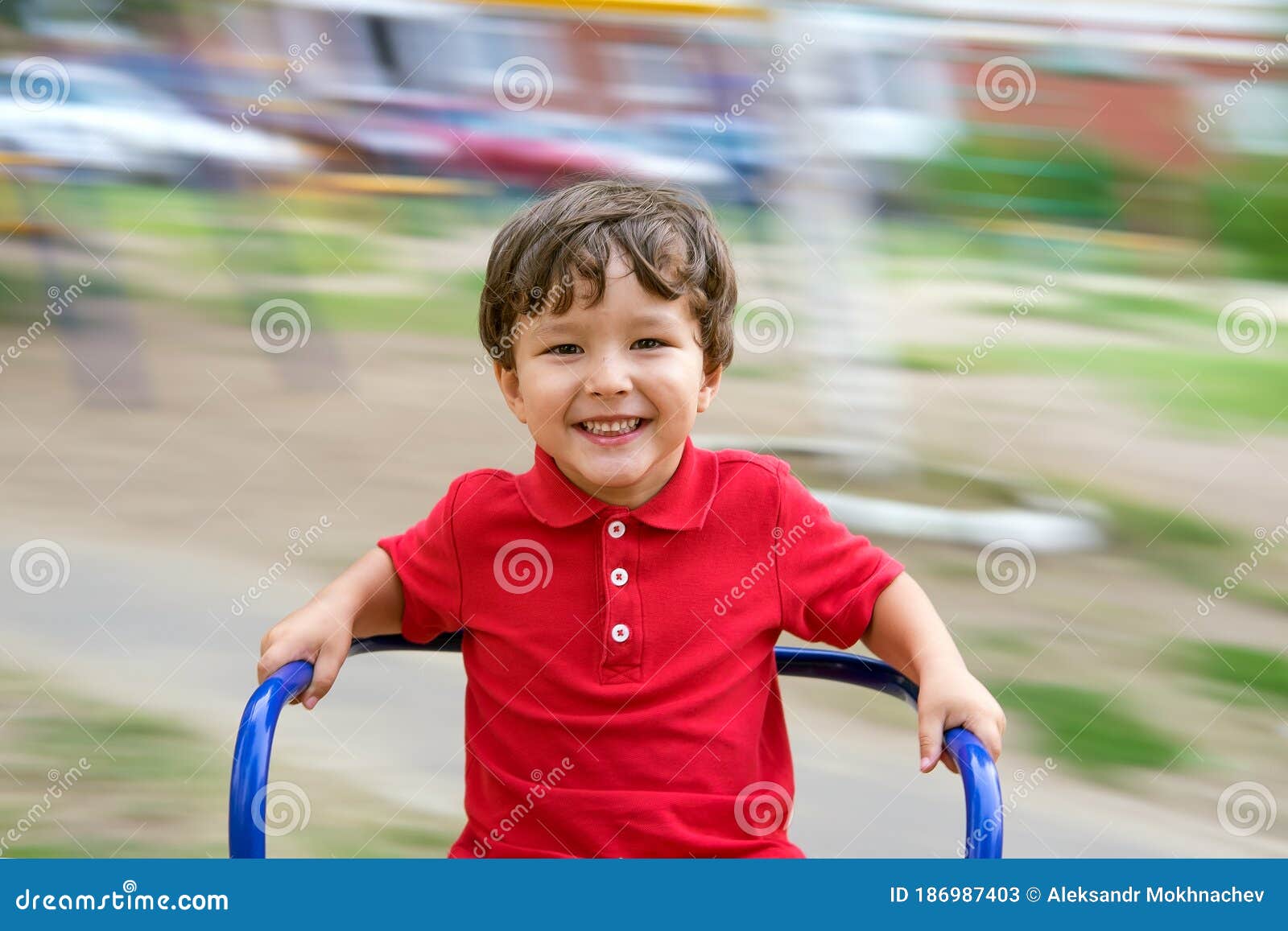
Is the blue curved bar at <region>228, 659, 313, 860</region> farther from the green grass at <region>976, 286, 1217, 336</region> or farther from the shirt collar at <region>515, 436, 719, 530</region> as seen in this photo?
the green grass at <region>976, 286, 1217, 336</region>

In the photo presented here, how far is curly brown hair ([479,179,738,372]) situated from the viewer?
1.43 meters

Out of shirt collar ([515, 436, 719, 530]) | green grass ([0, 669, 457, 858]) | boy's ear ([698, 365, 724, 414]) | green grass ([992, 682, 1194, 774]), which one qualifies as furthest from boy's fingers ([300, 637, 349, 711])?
green grass ([992, 682, 1194, 774])

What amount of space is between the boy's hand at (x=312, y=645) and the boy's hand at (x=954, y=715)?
1.80ft

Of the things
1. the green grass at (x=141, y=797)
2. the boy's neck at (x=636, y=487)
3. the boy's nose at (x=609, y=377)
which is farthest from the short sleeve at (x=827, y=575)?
the green grass at (x=141, y=797)

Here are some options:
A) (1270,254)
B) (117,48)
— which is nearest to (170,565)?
(117,48)

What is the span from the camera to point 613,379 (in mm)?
1398

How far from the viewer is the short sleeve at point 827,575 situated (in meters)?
1.47

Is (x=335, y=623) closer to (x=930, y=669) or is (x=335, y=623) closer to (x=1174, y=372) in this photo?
(x=930, y=669)

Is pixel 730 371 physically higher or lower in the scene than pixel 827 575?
higher

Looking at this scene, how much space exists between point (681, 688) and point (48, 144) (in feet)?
11.2

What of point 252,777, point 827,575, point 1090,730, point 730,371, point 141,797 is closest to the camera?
point 252,777

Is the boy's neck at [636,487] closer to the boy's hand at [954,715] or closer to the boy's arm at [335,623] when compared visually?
the boy's arm at [335,623]

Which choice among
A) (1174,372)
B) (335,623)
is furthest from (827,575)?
(1174,372)

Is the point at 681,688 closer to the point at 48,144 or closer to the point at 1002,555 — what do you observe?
the point at 1002,555
